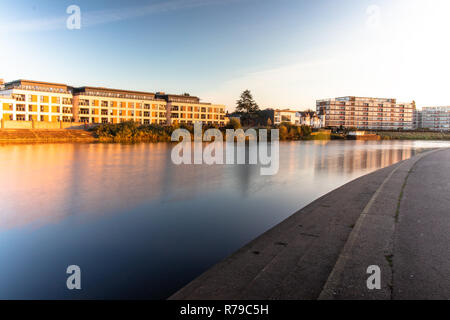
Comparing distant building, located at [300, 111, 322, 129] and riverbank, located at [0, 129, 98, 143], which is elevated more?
distant building, located at [300, 111, 322, 129]

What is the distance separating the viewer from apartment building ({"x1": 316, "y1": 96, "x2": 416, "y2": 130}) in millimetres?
152000

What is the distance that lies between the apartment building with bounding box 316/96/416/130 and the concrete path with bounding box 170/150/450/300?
481ft

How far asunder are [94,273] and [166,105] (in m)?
92.2

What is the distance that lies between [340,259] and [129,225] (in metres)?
6.50

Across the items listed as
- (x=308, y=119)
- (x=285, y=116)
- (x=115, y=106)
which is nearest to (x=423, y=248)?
(x=115, y=106)

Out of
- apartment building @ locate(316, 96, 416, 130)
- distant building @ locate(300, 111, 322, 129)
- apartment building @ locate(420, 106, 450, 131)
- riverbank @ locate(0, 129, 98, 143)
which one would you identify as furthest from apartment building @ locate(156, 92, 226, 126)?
apartment building @ locate(420, 106, 450, 131)

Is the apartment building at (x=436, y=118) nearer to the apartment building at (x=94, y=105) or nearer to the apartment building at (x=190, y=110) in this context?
the apartment building at (x=190, y=110)

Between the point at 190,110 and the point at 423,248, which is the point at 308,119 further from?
the point at 423,248

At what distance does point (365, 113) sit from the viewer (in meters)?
157

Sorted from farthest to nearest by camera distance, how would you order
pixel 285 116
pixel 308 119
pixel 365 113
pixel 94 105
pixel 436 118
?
pixel 436 118 → pixel 365 113 → pixel 308 119 → pixel 285 116 → pixel 94 105

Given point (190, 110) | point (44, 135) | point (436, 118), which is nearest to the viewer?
point (44, 135)

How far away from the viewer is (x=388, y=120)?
161250 mm

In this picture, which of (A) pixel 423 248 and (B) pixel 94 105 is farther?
(B) pixel 94 105

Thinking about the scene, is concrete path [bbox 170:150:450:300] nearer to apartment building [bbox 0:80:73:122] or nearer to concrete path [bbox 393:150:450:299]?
concrete path [bbox 393:150:450:299]
